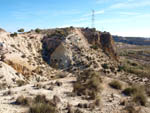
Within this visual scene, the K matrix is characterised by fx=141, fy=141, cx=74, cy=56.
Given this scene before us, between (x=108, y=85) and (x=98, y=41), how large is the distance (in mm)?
24898

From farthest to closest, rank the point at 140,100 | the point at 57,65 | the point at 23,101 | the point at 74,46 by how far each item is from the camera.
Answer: the point at 74,46
the point at 57,65
the point at 140,100
the point at 23,101

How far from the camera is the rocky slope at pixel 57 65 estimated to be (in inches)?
430

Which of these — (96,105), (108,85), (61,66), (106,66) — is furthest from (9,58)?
(106,66)

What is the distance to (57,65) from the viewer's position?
95.1ft

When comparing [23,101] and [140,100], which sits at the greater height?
[23,101]

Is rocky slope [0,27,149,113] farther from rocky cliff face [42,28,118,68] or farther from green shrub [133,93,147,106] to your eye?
green shrub [133,93,147,106]

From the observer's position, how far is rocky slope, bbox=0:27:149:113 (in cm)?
1091

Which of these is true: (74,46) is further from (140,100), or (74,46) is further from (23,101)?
(23,101)

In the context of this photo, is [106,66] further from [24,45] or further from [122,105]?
[122,105]

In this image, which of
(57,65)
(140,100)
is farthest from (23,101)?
→ (57,65)

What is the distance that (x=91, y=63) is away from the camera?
29516mm

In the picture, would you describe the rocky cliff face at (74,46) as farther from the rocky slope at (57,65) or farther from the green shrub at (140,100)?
the green shrub at (140,100)

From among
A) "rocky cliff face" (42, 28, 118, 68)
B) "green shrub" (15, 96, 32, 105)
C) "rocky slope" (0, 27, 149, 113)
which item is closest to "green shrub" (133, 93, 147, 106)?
"rocky slope" (0, 27, 149, 113)

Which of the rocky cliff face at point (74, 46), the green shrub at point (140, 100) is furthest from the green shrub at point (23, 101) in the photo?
the rocky cliff face at point (74, 46)
